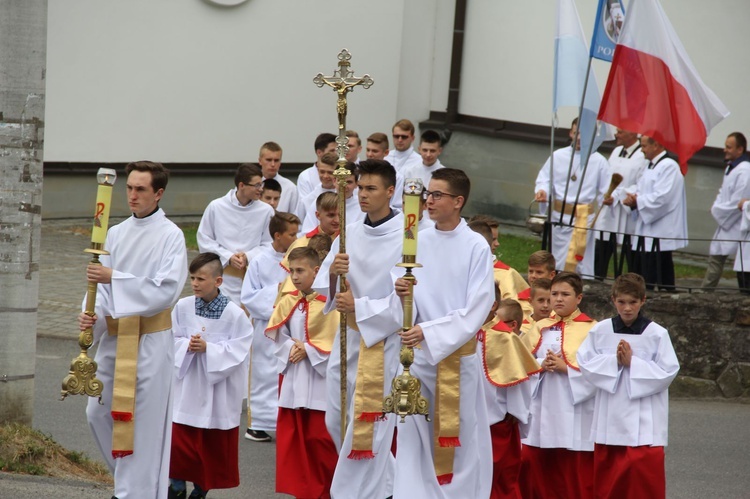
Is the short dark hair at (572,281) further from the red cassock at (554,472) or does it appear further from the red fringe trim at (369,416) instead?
the red fringe trim at (369,416)

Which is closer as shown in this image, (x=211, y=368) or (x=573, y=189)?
(x=211, y=368)

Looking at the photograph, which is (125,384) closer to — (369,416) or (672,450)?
(369,416)

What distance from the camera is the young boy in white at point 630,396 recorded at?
25.3 ft

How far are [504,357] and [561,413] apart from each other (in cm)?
64

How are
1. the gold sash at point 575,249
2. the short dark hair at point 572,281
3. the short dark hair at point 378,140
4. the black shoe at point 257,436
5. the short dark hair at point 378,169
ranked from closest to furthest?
1. the short dark hair at point 378,169
2. the short dark hair at point 572,281
3. the black shoe at point 257,436
4. the short dark hair at point 378,140
5. the gold sash at point 575,249

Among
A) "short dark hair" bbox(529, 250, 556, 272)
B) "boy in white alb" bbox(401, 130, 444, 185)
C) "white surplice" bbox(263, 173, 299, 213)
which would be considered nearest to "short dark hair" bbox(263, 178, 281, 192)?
"white surplice" bbox(263, 173, 299, 213)

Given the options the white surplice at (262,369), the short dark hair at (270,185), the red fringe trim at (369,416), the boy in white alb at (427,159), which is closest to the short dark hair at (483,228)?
the white surplice at (262,369)

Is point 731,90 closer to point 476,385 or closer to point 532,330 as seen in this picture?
point 532,330

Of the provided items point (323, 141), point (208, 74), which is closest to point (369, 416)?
point (323, 141)

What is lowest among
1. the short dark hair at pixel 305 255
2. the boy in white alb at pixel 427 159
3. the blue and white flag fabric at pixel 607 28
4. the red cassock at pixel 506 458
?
the red cassock at pixel 506 458

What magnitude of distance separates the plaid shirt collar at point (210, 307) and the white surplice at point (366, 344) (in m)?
0.77

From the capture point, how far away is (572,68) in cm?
1284

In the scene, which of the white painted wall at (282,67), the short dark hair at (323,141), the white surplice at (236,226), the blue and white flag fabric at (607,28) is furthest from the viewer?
the white painted wall at (282,67)

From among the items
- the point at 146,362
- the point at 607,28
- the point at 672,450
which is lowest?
the point at 672,450
